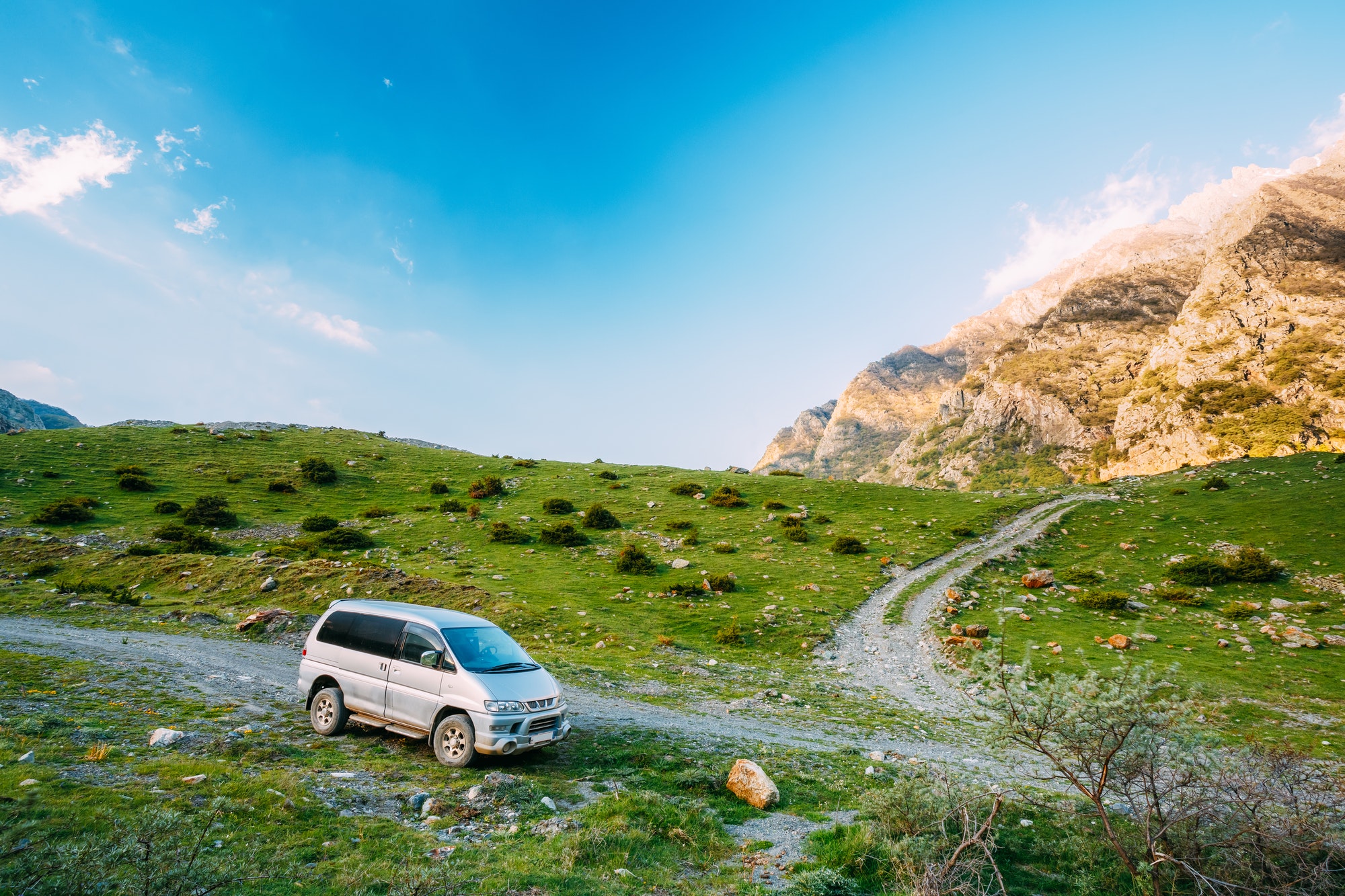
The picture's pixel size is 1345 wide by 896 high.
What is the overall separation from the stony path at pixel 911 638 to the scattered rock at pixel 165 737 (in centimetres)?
2088

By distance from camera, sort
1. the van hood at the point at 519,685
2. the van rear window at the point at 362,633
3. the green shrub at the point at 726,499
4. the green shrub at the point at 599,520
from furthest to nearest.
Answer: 1. the green shrub at the point at 726,499
2. the green shrub at the point at 599,520
3. the van rear window at the point at 362,633
4. the van hood at the point at 519,685

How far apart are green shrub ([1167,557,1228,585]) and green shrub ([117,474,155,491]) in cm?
7428

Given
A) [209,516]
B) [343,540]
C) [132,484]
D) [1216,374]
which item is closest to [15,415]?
[132,484]

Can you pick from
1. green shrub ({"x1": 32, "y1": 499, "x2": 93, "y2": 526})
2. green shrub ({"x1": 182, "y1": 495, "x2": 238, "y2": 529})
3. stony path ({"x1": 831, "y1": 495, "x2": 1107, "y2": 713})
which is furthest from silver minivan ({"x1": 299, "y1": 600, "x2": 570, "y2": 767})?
green shrub ({"x1": 32, "y1": 499, "x2": 93, "y2": 526})

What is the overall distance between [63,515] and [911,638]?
179 ft

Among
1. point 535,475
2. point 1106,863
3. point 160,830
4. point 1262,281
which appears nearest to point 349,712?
point 160,830

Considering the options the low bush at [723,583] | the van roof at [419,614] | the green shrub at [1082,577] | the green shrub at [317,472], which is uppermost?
the green shrub at [317,472]

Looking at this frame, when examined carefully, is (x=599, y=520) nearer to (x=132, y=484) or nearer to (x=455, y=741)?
(x=455, y=741)

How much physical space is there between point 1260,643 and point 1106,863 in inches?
964

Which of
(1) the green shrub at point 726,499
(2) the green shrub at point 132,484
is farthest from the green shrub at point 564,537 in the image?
(2) the green shrub at point 132,484

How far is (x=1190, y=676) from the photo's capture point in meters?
19.2

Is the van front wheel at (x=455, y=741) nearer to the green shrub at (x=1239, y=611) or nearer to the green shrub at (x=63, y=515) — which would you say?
the green shrub at (x=1239, y=611)

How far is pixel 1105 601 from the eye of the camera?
27.9 metres

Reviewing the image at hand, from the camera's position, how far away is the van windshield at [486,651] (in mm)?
11531
